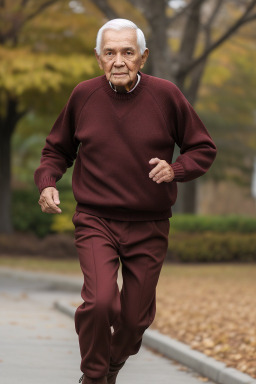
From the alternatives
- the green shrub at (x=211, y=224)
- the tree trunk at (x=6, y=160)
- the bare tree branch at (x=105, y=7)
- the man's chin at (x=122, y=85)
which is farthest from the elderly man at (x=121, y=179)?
the tree trunk at (x=6, y=160)

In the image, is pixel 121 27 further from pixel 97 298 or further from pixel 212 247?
pixel 212 247

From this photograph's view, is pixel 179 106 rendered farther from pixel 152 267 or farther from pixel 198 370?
pixel 198 370

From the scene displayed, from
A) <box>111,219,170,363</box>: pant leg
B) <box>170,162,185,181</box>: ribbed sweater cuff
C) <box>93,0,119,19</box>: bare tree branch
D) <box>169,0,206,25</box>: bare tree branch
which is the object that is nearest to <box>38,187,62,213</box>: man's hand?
<box>111,219,170,363</box>: pant leg

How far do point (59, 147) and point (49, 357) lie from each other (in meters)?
3.27

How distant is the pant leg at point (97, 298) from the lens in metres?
4.93

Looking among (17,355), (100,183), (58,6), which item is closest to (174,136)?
(100,183)

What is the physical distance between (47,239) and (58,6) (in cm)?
620

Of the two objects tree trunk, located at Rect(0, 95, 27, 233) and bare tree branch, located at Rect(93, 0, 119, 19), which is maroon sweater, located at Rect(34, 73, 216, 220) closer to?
bare tree branch, located at Rect(93, 0, 119, 19)

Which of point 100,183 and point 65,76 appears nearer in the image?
point 100,183

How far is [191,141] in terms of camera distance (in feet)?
17.1

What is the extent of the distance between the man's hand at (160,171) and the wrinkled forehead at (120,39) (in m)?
0.66

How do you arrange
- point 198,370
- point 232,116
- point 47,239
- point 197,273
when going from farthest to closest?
point 232,116 < point 47,239 < point 197,273 < point 198,370

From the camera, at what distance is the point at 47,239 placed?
25625 mm

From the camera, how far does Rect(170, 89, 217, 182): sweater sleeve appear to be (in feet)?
17.0
